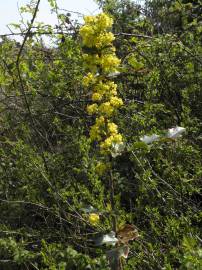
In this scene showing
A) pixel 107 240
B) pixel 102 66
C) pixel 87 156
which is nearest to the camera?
pixel 107 240

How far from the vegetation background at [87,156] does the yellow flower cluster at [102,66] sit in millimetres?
405

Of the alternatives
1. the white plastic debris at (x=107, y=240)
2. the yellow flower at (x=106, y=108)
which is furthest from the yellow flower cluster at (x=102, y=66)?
the white plastic debris at (x=107, y=240)

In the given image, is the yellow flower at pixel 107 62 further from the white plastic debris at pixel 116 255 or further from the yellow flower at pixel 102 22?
the white plastic debris at pixel 116 255

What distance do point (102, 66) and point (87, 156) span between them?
2.48 ft

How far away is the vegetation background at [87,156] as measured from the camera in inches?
102

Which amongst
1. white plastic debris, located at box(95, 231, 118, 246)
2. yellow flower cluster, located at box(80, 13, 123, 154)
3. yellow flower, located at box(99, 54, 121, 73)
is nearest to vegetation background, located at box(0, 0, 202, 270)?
white plastic debris, located at box(95, 231, 118, 246)

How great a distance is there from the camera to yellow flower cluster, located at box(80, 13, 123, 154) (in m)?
2.07

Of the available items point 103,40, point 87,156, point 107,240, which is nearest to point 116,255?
point 107,240

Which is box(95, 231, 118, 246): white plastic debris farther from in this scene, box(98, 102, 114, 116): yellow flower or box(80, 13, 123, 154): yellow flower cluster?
box(98, 102, 114, 116): yellow flower

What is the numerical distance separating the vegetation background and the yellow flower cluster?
0.40 m

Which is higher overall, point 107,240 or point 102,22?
point 102,22

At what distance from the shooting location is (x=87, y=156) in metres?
2.68

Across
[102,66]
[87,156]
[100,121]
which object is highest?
[102,66]

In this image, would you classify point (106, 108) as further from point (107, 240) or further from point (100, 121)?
point (107, 240)
